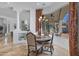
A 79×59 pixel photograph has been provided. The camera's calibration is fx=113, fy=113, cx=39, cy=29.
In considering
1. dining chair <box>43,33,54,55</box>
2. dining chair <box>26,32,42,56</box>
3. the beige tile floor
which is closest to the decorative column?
the beige tile floor

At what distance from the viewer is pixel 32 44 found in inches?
86.9

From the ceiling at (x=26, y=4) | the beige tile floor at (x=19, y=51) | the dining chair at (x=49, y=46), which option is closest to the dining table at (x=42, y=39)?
the dining chair at (x=49, y=46)

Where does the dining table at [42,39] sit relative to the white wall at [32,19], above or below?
below

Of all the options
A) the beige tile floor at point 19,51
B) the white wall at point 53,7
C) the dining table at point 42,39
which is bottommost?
the beige tile floor at point 19,51

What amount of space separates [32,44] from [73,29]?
2.75 feet

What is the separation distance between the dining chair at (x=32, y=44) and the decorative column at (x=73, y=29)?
2.00ft

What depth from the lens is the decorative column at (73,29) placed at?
214 cm

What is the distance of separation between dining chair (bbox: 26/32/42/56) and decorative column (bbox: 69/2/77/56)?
61 centimetres

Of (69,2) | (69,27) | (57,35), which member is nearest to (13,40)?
(57,35)

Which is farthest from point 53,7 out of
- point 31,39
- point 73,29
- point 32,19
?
point 31,39

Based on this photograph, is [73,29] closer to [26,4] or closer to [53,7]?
[53,7]

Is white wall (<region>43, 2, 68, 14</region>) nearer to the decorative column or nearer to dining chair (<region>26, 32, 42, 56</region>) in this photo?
the decorative column

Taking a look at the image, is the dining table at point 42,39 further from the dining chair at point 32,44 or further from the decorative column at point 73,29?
the decorative column at point 73,29

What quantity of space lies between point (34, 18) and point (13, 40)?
1.89 ft
